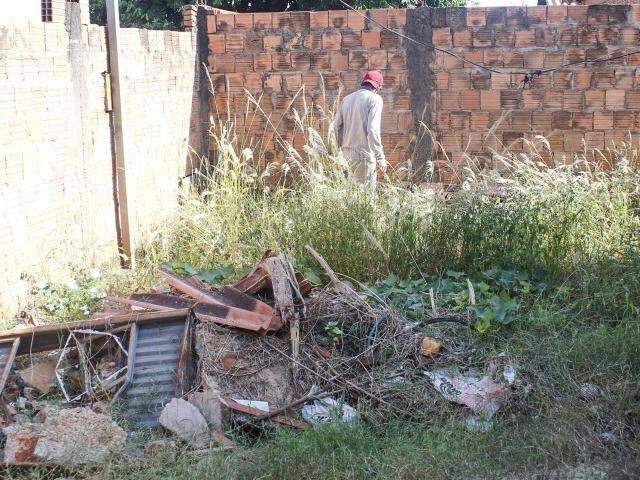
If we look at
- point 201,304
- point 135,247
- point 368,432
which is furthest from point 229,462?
point 135,247

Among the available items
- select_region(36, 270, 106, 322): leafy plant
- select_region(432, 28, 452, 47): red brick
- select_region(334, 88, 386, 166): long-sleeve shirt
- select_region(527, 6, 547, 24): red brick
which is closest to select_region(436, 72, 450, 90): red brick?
select_region(432, 28, 452, 47): red brick

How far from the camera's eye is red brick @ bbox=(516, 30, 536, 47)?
933 centimetres

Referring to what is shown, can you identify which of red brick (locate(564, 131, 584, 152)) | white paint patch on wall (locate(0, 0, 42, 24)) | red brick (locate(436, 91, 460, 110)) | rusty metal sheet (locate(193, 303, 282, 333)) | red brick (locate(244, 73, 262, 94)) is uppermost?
white paint patch on wall (locate(0, 0, 42, 24))

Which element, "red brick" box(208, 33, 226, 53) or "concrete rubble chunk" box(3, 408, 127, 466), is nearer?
"concrete rubble chunk" box(3, 408, 127, 466)

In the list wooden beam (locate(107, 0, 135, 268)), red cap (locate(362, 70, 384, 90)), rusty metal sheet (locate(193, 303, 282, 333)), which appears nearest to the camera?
rusty metal sheet (locate(193, 303, 282, 333))

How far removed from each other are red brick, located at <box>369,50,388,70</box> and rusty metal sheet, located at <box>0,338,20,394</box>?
621 centimetres

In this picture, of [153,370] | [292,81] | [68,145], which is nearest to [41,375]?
[153,370]

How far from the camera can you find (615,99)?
9.25 metres

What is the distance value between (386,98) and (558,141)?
208 cm

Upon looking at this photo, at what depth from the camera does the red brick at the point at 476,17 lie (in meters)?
9.38

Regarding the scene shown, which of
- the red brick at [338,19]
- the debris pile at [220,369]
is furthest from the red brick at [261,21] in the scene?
the debris pile at [220,369]

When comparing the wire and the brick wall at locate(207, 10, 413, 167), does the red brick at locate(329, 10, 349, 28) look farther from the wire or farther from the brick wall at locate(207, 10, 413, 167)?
the wire

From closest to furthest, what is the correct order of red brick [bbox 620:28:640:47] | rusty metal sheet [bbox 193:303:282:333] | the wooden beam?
rusty metal sheet [bbox 193:303:282:333], the wooden beam, red brick [bbox 620:28:640:47]

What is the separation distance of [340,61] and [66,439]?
6785 millimetres
